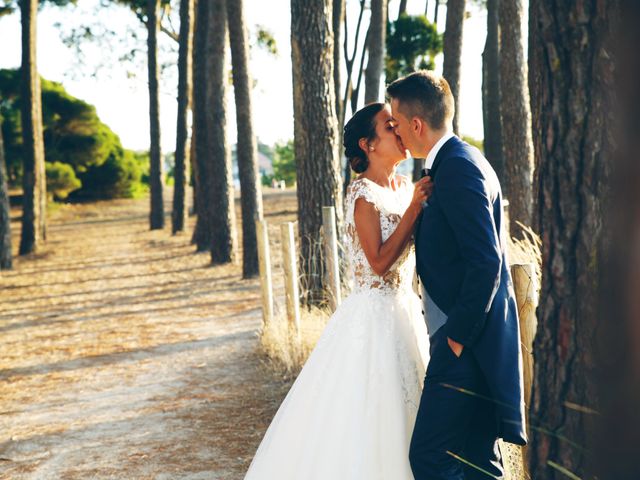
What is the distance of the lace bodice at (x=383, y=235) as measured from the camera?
393 centimetres

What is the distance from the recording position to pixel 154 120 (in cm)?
2598

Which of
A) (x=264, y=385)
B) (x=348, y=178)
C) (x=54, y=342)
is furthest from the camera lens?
(x=348, y=178)

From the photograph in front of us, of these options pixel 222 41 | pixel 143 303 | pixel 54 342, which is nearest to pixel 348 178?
pixel 222 41

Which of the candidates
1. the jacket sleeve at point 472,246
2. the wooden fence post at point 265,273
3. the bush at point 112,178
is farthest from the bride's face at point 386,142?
the bush at point 112,178

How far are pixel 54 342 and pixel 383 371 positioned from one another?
7416mm

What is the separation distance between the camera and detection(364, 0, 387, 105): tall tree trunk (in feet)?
63.1

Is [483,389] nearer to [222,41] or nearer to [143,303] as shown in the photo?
[143,303]

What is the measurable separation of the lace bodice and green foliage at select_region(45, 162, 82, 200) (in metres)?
28.9

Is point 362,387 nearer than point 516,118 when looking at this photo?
Yes

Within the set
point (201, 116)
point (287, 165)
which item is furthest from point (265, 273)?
point (287, 165)

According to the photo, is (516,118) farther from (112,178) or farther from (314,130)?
(112,178)

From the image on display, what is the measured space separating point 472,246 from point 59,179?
1200 inches

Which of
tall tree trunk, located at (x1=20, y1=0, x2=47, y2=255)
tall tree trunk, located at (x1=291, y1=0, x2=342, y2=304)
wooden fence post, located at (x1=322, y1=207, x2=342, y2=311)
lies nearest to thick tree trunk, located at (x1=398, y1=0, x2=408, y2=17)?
tall tree trunk, located at (x1=20, y1=0, x2=47, y2=255)

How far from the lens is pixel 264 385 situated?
24.8 ft
